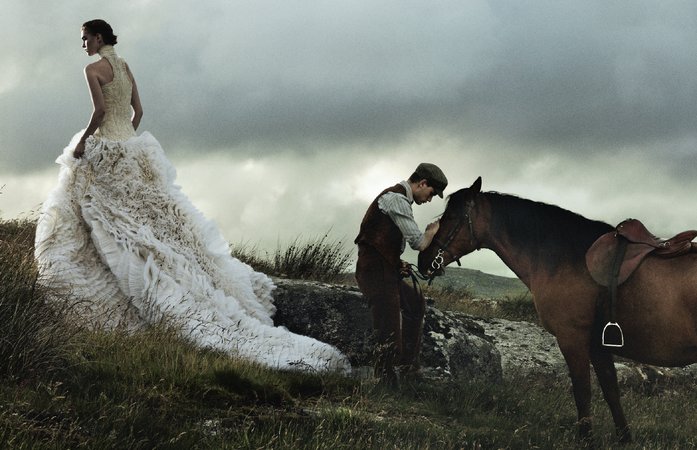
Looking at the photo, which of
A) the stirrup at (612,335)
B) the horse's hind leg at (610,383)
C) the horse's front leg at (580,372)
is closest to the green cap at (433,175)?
the horse's front leg at (580,372)

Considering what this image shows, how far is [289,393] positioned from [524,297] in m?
10.7

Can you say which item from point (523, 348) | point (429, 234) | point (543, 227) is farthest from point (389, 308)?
point (523, 348)

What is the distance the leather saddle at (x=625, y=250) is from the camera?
5.69m

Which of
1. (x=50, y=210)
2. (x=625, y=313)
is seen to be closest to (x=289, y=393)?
(x=625, y=313)

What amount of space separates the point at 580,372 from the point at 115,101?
5.65m

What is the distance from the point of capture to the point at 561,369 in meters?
10.1

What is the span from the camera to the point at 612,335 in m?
5.74

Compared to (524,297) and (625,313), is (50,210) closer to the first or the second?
(625,313)

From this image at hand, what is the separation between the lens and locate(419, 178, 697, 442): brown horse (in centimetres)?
559

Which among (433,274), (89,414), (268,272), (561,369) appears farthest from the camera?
(268,272)

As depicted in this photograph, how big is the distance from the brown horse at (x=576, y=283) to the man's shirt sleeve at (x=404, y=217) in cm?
17

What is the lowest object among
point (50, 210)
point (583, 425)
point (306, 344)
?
point (583, 425)

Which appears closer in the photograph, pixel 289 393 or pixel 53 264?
pixel 289 393

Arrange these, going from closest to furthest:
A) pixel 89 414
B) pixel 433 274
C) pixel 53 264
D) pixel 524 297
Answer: pixel 89 414
pixel 433 274
pixel 53 264
pixel 524 297
